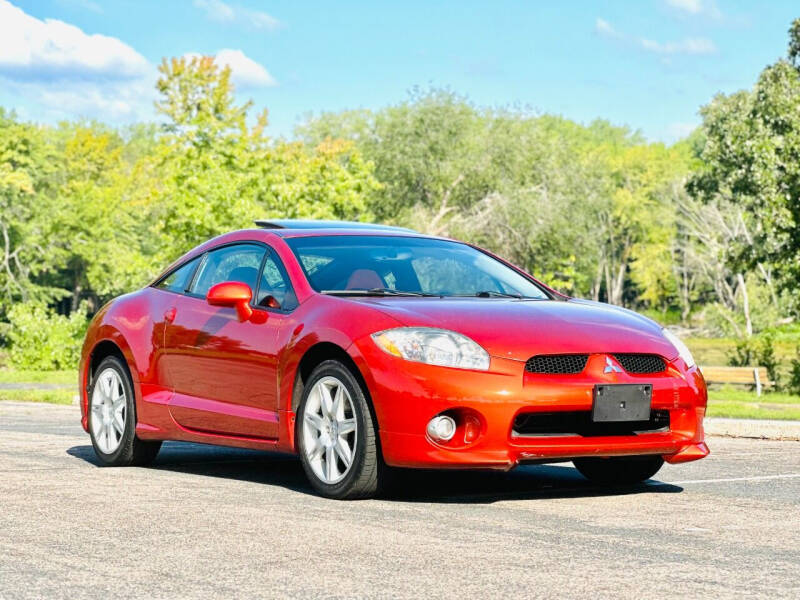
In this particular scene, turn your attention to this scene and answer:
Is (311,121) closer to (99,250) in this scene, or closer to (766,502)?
(99,250)

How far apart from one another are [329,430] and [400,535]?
4.89 feet

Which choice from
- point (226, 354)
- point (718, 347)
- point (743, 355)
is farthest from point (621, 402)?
point (718, 347)

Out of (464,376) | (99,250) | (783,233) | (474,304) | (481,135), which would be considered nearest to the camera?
(464,376)

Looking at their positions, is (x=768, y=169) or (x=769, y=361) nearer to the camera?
(x=768, y=169)

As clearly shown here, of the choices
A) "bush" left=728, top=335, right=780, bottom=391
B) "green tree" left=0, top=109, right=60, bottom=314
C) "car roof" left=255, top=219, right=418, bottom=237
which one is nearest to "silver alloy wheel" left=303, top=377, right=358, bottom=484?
"car roof" left=255, top=219, right=418, bottom=237

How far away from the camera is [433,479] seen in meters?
8.26

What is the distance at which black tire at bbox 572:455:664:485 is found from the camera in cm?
784

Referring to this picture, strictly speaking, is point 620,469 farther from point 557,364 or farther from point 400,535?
point 400,535

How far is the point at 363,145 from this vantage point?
187 ft

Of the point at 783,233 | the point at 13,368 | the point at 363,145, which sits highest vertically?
the point at 363,145

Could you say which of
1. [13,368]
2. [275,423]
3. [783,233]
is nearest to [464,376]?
[275,423]

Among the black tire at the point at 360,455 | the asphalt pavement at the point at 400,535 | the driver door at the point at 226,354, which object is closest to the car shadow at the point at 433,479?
the asphalt pavement at the point at 400,535

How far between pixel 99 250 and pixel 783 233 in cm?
5750

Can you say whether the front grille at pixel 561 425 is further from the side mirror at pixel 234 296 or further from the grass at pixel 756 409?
the grass at pixel 756 409
